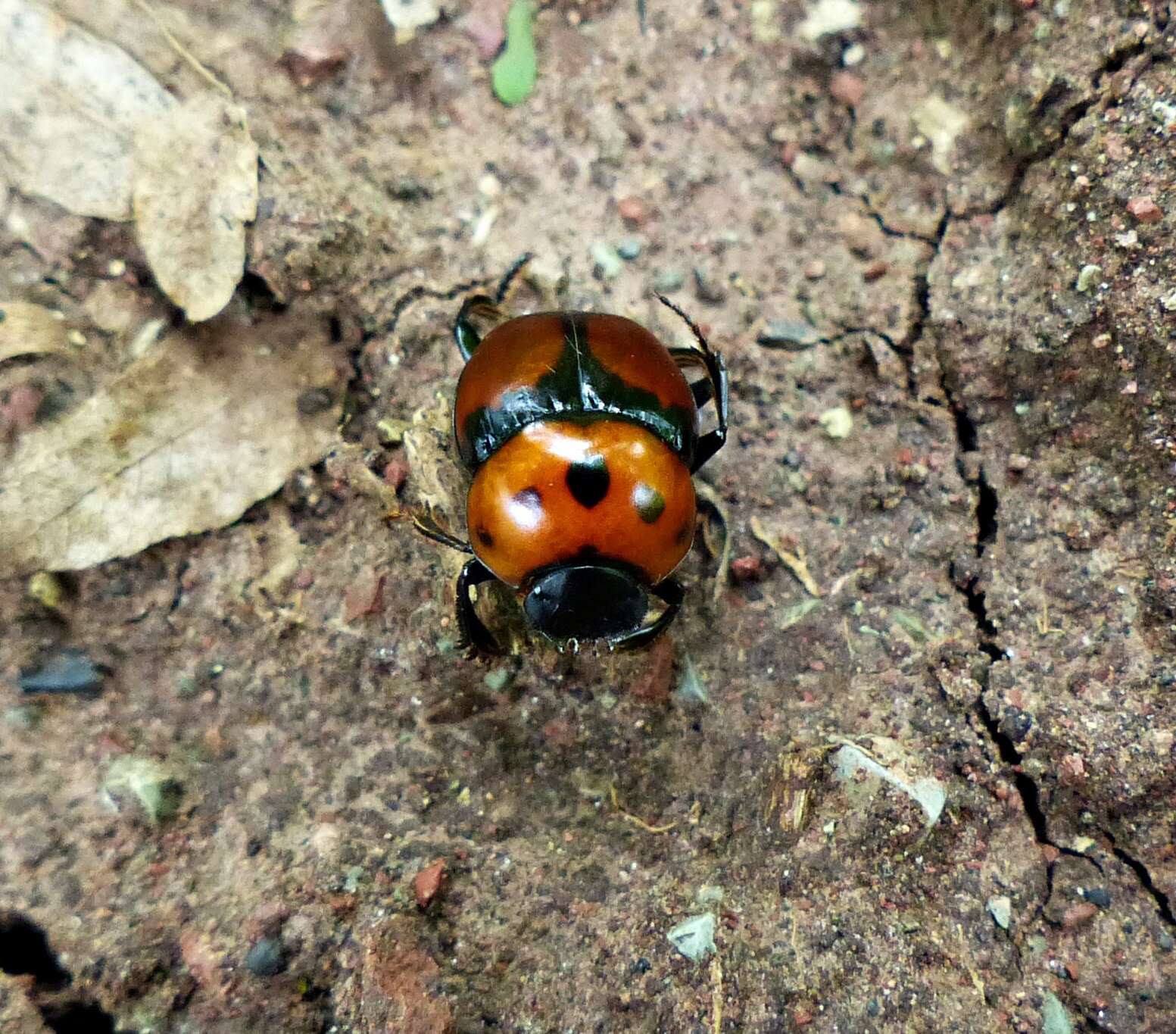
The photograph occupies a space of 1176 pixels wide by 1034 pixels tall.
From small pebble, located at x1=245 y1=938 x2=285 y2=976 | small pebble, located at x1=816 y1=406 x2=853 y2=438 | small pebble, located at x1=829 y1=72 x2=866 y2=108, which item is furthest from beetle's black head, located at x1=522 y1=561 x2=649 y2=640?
small pebble, located at x1=829 y1=72 x2=866 y2=108

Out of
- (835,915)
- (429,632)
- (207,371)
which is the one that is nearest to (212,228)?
(207,371)

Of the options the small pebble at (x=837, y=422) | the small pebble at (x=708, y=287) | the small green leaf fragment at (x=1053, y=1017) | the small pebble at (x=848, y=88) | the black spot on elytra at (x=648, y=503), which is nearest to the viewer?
the small green leaf fragment at (x=1053, y=1017)

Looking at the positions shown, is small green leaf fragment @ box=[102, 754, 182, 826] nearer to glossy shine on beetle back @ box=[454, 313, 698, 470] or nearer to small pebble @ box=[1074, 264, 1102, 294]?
glossy shine on beetle back @ box=[454, 313, 698, 470]

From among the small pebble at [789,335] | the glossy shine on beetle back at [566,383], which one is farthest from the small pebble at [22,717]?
the small pebble at [789,335]

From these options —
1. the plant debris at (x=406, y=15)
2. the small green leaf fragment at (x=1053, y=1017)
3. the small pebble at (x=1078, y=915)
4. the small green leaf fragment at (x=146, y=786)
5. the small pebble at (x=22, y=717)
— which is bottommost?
the small green leaf fragment at (x=1053, y=1017)

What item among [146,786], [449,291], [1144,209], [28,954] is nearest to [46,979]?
[28,954]

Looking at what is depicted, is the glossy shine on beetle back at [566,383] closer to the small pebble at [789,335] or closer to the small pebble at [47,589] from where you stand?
the small pebble at [789,335]

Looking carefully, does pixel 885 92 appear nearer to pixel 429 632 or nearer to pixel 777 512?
pixel 777 512
